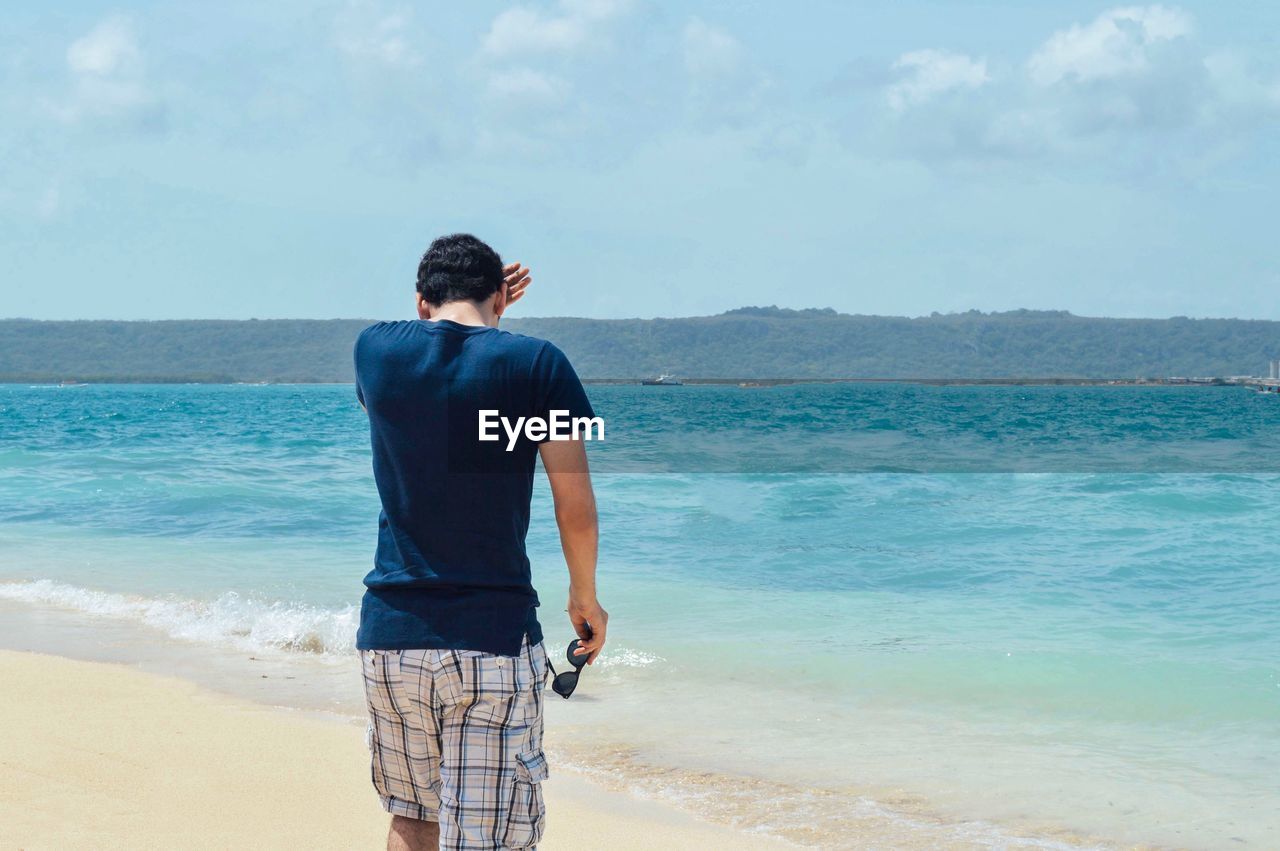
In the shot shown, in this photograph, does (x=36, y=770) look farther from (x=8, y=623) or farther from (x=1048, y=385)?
(x=1048, y=385)

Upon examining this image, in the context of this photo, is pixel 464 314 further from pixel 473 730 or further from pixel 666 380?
pixel 666 380

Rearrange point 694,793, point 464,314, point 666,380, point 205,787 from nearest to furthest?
point 464,314, point 205,787, point 694,793, point 666,380

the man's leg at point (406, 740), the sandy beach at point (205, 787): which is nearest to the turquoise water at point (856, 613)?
the sandy beach at point (205, 787)

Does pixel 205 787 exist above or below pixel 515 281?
below

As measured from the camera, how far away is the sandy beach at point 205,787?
379 centimetres

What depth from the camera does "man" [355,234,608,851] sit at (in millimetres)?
2246

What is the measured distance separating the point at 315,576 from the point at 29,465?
47.0 ft

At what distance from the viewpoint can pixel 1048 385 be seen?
133875 millimetres

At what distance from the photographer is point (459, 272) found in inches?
94.7

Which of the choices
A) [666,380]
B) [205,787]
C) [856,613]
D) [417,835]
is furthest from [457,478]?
[666,380]

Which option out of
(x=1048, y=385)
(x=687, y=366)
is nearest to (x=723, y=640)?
(x=687, y=366)

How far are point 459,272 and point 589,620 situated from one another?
75 cm

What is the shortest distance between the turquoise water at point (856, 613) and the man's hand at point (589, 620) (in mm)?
2139

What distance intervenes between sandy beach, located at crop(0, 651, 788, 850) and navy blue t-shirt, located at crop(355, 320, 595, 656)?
1912 millimetres
